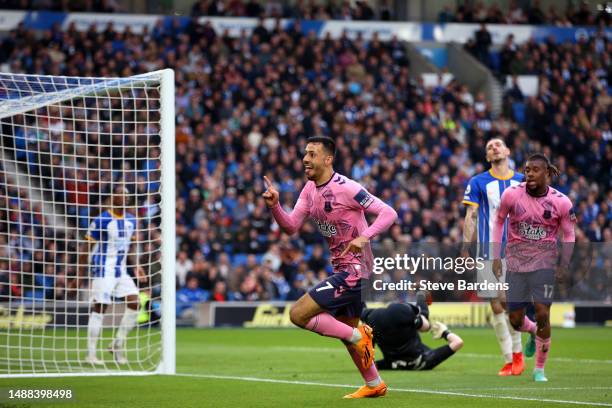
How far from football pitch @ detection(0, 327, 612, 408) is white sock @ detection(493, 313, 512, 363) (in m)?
0.28

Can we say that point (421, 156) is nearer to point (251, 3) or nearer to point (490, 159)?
point (251, 3)

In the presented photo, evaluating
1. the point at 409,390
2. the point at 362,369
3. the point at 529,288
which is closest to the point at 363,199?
the point at 362,369

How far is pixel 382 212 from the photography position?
9492 millimetres

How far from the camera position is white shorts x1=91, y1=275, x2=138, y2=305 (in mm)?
14539

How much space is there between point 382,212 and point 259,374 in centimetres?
403

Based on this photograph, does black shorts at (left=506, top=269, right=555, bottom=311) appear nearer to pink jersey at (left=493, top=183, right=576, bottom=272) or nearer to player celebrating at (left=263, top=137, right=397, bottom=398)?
pink jersey at (left=493, top=183, right=576, bottom=272)

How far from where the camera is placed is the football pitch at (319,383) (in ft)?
30.8

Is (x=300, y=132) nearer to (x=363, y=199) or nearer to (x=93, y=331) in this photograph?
(x=93, y=331)

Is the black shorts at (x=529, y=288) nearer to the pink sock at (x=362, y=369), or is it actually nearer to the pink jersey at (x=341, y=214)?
the pink jersey at (x=341, y=214)

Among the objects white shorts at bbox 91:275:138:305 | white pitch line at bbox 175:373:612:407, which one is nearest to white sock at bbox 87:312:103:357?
white shorts at bbox 91:275:138:305

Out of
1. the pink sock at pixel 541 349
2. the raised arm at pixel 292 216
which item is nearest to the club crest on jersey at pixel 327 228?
the raised arm at pixel 292 216

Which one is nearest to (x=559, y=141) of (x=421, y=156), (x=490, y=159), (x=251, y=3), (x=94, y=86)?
(x=421, y=156)

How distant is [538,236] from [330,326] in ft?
9.44

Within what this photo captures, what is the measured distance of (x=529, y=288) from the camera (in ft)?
37.2
